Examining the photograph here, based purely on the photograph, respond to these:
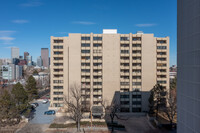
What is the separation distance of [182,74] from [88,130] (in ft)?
64.1

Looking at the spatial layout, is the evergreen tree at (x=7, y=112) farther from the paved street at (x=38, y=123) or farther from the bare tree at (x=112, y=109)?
the bare tree at (x=112, y=109)

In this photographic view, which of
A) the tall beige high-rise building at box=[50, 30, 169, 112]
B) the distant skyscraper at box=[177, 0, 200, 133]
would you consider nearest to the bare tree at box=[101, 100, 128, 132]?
the tall beige high-rise building at box=[50, 30, 169, 112]

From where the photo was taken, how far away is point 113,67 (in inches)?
1433

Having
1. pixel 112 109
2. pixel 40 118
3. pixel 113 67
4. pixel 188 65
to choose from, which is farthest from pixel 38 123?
pixel 188 65

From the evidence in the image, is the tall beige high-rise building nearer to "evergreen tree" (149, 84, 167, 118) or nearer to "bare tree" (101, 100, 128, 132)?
"evergreen tree" (149, 84, 167, 118)

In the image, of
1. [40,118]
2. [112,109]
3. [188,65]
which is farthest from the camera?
[40,118]

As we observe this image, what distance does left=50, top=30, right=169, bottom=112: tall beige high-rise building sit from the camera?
36.2 metres

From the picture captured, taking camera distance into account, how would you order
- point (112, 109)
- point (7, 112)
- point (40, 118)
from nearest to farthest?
point (7, 112), point (112, 109), point (40, 118)

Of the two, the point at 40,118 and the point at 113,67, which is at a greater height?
the point at 113,67

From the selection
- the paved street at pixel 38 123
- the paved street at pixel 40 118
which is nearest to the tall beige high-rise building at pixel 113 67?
the paved street at pixel 40 118

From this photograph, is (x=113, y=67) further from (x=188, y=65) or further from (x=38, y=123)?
(x=188, y=65)

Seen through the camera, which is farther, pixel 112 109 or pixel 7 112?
pixel 112 109

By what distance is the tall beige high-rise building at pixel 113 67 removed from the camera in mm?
36250

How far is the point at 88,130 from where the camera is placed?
25.4 m
